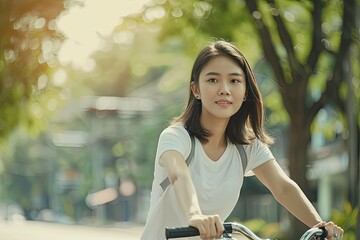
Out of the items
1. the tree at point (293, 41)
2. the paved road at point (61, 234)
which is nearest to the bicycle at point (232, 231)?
the tree at point (293, 41)

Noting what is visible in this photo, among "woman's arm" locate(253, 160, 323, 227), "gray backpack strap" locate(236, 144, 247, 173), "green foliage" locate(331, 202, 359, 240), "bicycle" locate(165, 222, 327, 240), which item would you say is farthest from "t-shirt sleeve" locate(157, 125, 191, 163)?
"green foliage" locate(331, 202, 359, 240)

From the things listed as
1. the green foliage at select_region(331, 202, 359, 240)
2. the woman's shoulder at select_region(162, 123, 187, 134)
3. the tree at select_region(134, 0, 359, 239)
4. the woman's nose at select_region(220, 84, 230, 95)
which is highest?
the tree at select_region(134, 0, 359, 239)

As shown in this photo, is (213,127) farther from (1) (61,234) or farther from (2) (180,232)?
(1) (61,234)

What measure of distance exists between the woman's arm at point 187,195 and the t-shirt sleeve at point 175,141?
0.07 feet

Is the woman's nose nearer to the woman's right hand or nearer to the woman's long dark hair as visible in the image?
the woman's long dark hair

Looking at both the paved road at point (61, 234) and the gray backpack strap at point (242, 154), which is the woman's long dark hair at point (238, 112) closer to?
the gray backpack strap at point (242, 154)

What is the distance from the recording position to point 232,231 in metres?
3.73

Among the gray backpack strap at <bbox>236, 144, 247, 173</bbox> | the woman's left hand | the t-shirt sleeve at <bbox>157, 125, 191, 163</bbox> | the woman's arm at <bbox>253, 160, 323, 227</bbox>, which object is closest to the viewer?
the woman's left hand

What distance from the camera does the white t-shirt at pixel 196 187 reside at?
4.18 m

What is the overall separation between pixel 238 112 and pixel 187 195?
62 cm

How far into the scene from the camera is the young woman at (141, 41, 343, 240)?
13.7 feet

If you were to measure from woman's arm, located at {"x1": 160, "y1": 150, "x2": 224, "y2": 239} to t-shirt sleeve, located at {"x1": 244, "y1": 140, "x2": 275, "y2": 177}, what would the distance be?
1.18ft

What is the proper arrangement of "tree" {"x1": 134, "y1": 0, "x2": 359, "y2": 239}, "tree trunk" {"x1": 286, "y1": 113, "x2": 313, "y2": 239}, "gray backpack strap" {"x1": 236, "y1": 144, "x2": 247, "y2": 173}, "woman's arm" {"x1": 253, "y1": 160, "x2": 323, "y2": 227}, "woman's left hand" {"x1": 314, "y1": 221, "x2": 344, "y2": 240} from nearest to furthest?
"woman's left hand" {"x1": 314, "y1": 221, "x2": 344, "y2": 240}
"woman's arm" {"x1": 253, "y1": 160, "x2": 323, "y2": 227}
"gray backpack strap" {"x1": 236, "y1": 144, "x2": 247, "y2": 173}
"tree" {"x1": 134, "y1": 0, "x2": 359, "y2": 239}
"tree trunk" {"x1": 286, "y1": 113, "x2": 313, "y2": 239}

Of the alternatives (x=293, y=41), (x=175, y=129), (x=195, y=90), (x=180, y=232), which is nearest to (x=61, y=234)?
(x=293, y=41)
